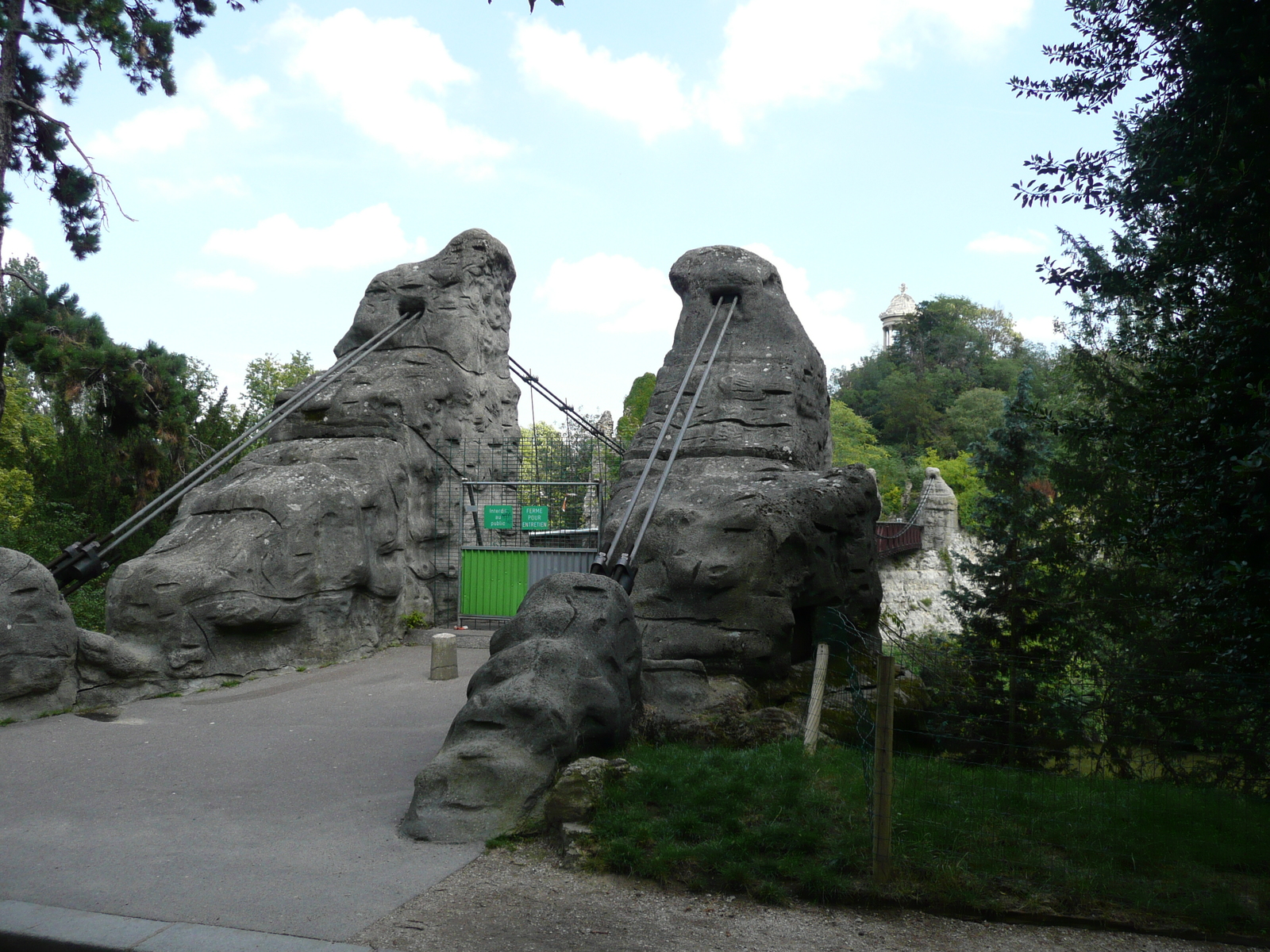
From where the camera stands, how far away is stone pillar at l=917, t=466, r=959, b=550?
32094mm

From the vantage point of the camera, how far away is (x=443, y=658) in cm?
1044

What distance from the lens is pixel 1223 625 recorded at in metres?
5.66

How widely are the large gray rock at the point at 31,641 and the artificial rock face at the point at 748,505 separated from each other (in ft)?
16.2

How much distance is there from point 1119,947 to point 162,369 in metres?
11.2

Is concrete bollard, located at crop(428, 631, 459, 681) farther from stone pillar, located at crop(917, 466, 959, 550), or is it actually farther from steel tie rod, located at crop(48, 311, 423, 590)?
stone pillar, located at crop(917, 466, 959, 550)

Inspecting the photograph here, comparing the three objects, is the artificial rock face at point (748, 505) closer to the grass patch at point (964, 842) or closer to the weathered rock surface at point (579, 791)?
the grass patch at point (964, 842)

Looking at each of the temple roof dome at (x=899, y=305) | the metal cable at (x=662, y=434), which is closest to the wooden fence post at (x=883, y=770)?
the metal cable at (x=662, y=434)

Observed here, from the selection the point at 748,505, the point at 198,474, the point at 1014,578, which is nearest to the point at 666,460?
the point at 748,505

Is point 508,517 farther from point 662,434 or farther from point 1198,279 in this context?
point 1198,279

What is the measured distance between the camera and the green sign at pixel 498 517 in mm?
14391

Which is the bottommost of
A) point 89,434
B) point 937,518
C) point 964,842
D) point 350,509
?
point 964,842

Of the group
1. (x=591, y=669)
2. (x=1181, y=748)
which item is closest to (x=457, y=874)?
(x=591, y=669)

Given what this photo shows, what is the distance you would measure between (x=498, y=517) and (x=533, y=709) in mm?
8894

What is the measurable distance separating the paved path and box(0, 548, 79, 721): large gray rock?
25 centimetres
